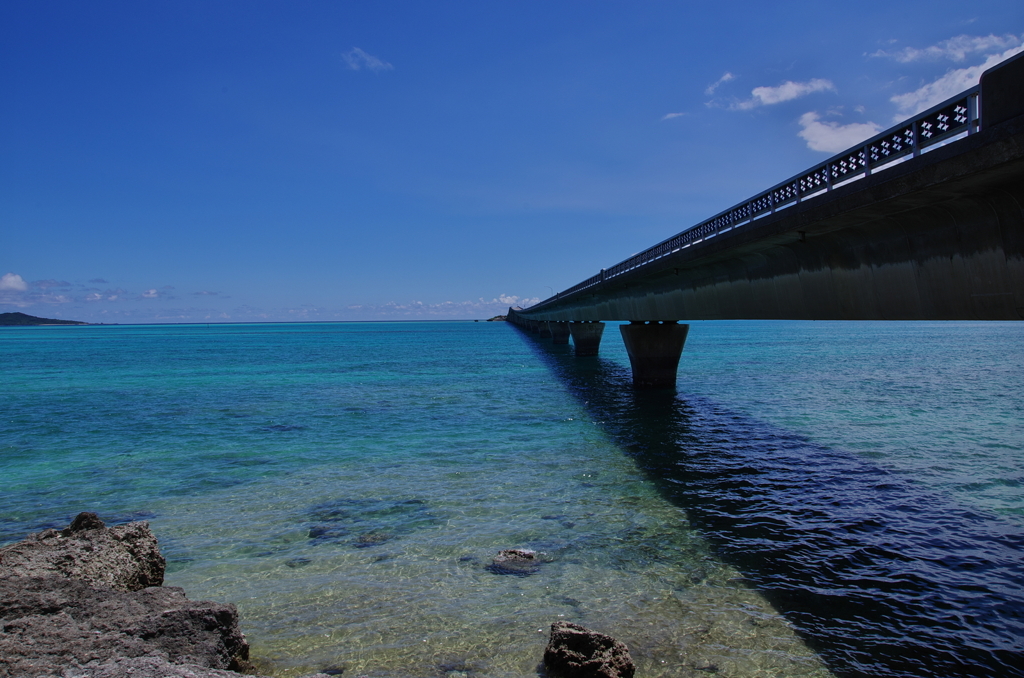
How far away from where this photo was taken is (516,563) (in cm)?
791

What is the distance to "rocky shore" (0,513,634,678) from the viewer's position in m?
4.14

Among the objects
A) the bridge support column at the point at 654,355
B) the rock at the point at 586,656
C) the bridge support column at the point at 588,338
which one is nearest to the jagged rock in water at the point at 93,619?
the rock at the point at 586,656

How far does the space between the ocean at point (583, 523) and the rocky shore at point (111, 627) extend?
2.02 feet

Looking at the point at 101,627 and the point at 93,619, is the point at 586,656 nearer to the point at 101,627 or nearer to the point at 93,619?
the point at 101,627

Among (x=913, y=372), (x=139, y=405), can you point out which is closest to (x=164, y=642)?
(x=139, y=405)

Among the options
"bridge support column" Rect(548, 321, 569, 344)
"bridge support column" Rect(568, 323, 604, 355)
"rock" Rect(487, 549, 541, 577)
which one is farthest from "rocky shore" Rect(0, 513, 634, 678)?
"bridge support column" Rect(548, 321, 569, 344)

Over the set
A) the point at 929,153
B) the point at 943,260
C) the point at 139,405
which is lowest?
the point at 139,405

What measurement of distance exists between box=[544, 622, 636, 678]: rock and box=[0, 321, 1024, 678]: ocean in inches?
15.5

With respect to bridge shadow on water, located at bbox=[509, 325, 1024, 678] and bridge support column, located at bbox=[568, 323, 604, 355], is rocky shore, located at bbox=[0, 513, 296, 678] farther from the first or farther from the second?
bridge support column, located at bbox=[568, 323, 604, 355]

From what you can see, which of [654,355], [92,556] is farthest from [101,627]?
[654,355]

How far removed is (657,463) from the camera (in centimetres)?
1407

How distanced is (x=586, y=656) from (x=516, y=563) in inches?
109

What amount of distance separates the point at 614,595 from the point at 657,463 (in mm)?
7509

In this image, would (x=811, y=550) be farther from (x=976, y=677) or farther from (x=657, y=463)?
(x=657, y=463)
